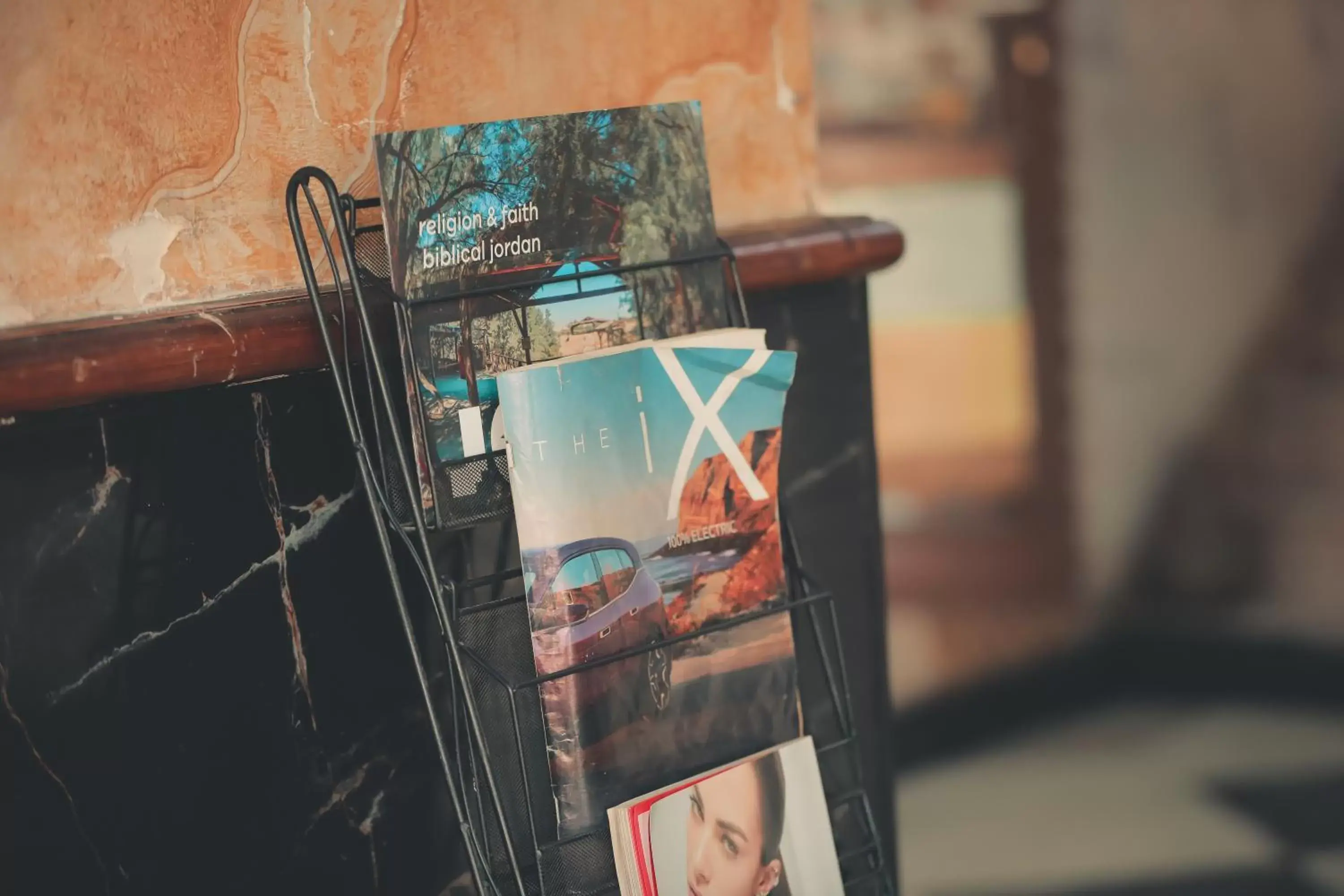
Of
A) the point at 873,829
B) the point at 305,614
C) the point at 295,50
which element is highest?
the point at 295,50

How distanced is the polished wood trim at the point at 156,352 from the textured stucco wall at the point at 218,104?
0.04 m

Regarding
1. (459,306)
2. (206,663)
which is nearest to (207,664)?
(206,663)

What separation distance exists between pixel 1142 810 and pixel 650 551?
1314 mm

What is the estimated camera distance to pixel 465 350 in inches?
29.4

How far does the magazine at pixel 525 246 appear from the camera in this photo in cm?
73

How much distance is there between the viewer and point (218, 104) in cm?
78

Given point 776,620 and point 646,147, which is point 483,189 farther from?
point 776,620

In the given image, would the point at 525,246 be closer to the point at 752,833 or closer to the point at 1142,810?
the point at 752,833

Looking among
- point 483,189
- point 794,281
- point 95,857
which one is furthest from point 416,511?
point 794,281

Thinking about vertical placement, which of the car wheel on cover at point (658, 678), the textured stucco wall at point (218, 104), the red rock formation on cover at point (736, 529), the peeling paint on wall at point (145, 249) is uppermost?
the textured stucco wall at point (218, 104)

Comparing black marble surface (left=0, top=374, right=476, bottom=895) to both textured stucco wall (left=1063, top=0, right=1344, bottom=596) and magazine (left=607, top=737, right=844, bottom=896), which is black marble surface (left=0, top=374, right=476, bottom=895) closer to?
magazine (left=607, top=737, right=844, bottom=896)

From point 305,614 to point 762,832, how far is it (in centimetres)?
36

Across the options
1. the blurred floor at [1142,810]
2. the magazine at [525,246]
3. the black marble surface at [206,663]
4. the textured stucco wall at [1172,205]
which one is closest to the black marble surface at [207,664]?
the black marble surface at [206,663]

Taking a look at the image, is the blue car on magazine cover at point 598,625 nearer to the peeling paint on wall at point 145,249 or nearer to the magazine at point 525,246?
the magazine at point 525,246
